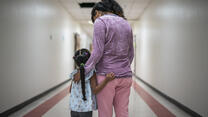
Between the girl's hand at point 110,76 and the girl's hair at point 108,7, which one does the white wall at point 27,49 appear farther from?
the girl's hand at point 110,76

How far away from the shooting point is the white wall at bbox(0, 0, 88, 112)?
2.96 metres

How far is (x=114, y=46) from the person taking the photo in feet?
3.79

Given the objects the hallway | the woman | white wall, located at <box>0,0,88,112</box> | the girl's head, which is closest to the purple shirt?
the woman

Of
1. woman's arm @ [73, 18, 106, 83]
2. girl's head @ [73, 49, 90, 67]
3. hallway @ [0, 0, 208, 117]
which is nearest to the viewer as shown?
woman's arm @ [73, 18, 106, 83]

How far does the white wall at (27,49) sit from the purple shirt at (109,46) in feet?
7.25

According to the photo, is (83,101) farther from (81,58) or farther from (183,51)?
(183,51)

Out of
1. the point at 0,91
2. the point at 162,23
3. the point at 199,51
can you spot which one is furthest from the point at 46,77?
the point at 199,51

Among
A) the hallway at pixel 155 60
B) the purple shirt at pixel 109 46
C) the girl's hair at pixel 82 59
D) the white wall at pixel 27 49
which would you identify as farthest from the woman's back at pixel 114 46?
the white wall at pixel 27 49

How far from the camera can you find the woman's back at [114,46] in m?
1.15

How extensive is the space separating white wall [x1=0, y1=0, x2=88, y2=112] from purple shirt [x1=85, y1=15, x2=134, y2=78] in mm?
2209

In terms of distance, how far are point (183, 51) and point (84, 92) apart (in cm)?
279

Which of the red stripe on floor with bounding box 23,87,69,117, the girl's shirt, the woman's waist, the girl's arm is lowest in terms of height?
the red stripe on floor with bounding box 23,87,69,117

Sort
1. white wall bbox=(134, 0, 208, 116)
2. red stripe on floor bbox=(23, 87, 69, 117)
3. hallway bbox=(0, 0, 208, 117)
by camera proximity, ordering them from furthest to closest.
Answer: red stripe on floor bbox=(23, 87, 69, 117), hallway bbox=(0, 0, 208, 117), white wall bbox=(134, 0, 208, 116)

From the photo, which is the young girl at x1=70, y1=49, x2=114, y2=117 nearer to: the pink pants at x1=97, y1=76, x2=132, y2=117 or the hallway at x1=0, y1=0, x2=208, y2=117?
the pink pants at x1=97, y1=76, x2=132, y2=117
